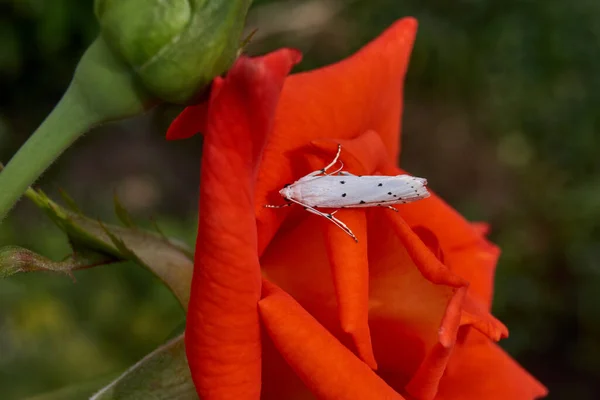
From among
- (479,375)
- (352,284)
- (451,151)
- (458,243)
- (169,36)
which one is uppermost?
(169,36)

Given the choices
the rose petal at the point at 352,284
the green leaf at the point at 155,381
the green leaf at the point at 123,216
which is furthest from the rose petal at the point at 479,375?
the green leaf at the point at 123,216

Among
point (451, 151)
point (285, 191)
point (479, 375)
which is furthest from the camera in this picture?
point (451, 151)

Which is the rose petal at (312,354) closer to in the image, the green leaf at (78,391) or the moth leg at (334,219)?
the moth leg at (334,219)

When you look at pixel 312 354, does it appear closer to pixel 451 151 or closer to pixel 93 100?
pixel 93 100

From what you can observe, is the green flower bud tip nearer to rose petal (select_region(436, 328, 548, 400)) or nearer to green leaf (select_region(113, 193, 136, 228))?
green leaf (select_region(113, 193, 136, 228))

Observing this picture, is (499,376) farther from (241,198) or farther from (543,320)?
(543,320)

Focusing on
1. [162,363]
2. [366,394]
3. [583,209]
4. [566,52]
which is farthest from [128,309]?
[583,209]

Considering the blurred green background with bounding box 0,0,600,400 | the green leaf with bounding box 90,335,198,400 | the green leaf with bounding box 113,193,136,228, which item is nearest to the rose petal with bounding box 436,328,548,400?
the green leaf with bounding box 90,335,198,400

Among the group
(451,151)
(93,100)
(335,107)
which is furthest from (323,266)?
(451,151)
